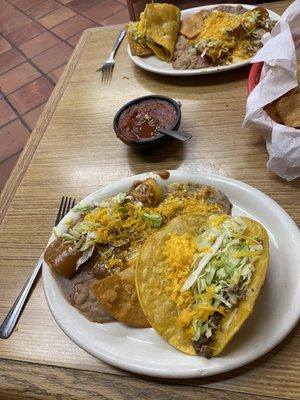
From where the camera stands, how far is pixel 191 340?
3.00 feet

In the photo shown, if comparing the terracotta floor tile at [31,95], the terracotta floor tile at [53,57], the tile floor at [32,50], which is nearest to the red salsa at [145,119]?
the tile floor at [32,50]

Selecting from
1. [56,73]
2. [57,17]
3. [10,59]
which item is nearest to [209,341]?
[56,73]

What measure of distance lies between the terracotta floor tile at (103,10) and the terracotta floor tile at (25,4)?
749 mm

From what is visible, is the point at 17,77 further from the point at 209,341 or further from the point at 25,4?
the point at 209,341

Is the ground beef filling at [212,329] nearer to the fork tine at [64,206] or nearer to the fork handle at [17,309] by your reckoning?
the fork handle at [17,309]

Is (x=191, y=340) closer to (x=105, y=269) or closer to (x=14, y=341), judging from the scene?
(x=105, y=269)

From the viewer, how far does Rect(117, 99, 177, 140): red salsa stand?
1.47 meters

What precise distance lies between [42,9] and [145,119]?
3.68 metres

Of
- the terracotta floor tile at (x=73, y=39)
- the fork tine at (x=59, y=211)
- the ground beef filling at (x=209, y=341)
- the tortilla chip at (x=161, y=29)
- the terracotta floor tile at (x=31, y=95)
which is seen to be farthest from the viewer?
the terracotta floor tile at (x=73, y=39)

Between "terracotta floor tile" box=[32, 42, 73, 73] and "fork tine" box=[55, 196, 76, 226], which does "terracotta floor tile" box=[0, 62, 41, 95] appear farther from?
"fork tine" box=[55, 196, 76, 226]

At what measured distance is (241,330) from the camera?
0.94m

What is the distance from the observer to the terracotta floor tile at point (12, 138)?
3281mm

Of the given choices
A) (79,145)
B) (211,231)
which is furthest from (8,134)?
(211,231)

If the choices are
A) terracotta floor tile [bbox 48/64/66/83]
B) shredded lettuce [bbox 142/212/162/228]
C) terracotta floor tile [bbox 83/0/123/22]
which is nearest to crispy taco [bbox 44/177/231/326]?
shredded lettuce [bbox 142/212/162/228]
